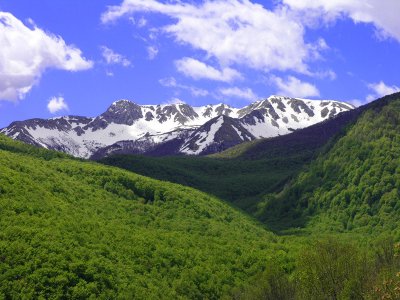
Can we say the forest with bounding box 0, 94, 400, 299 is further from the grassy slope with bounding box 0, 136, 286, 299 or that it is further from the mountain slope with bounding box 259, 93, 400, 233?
the mountain slope with bounding box 259, 93, 400, 233

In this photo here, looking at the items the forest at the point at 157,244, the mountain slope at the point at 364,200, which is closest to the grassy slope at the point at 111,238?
the forest at the point at 157,244

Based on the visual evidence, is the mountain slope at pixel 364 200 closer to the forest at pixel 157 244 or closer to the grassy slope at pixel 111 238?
the forest at pixel 157 244

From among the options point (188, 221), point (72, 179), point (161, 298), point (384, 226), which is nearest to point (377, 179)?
point (384, 226)

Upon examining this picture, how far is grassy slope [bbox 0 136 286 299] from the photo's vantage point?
253 feet

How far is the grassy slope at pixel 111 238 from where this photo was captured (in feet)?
253

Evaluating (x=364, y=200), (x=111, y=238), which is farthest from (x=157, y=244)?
(x=364, y=200)

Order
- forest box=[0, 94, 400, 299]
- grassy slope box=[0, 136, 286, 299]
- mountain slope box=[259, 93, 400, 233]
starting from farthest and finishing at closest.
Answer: mountain slope box=[259, 93, 400, 233]
grassy slope box=[0, 136, 286, 299]
forest box=[0, 94, 400, 299]

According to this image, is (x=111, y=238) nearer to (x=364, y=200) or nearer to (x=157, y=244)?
(x=157, y=244)

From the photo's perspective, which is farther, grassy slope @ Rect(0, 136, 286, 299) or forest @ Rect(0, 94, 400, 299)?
grassy slope @ Rect(0, 136, 286, 299)

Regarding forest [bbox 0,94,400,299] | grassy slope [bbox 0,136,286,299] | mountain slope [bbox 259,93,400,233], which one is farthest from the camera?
mountain slope [bbox 259,93,400,233]

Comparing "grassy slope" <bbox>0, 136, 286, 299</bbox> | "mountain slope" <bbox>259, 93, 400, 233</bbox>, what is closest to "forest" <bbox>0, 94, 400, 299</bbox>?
"grassy slope" <bbox>0, 136, 286, 299</bbox>

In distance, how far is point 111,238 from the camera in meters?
99.6

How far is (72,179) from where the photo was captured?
137 meters

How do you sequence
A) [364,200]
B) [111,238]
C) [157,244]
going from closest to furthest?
[111,238], [157,244], [364,200]
